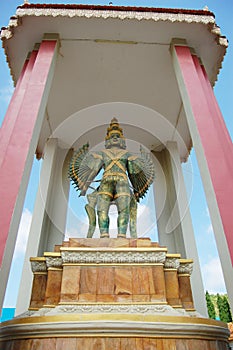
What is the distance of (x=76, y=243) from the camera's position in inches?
148

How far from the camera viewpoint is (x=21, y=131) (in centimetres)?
397

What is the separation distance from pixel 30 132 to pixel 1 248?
174 centimetres

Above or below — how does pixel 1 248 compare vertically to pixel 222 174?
below

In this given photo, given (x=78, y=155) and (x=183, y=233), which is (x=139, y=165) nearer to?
(x=78, y=155)

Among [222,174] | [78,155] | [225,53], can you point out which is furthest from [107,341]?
[225,53]

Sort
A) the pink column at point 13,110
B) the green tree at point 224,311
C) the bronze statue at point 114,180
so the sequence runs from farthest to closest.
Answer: the green tree at point 224,311 < the bronze statue at point 114,180 < the pink column at point 13,110

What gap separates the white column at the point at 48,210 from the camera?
17.9 feet

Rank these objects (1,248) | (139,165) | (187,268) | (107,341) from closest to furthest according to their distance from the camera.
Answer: (107,341), (1,248), (187,268), (139,165)

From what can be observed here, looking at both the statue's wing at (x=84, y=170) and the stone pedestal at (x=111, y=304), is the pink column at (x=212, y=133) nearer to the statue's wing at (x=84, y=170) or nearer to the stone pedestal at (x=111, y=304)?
the stone pedestal at (x=111, y=304)

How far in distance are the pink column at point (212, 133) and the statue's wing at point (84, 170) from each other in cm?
Result: 187

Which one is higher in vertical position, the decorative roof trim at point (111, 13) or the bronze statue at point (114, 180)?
the decorative roof trim at point (111, 13)

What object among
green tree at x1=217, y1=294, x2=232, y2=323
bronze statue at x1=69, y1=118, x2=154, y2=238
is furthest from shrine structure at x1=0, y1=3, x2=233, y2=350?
green tree at x1=217, y1=294, x2=232, y2=323

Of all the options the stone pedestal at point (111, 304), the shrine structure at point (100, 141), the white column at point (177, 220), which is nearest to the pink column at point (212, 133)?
the shrine structure at point (100, 141)

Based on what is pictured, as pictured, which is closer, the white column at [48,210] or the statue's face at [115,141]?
the statue's face at [115,141]
